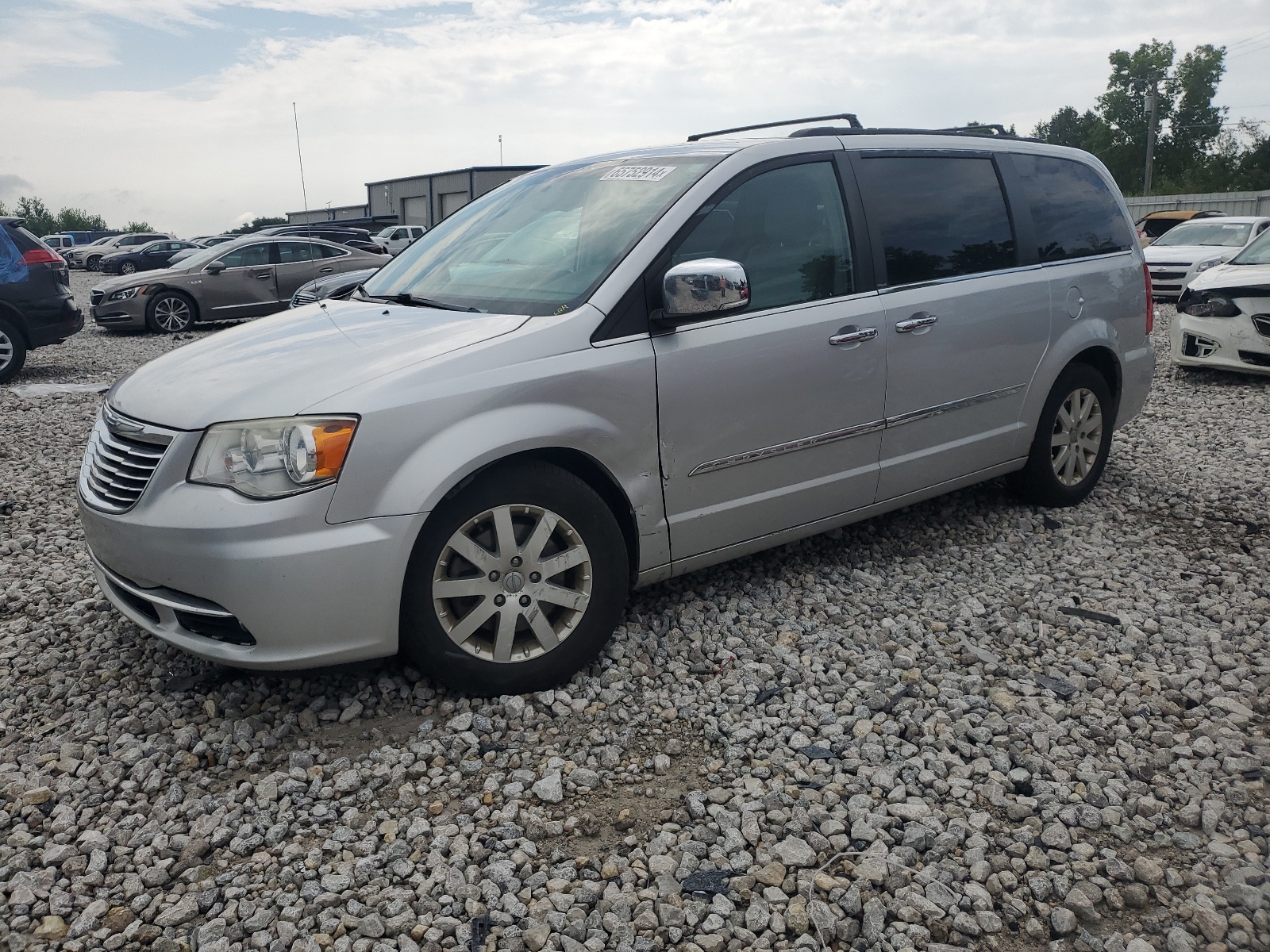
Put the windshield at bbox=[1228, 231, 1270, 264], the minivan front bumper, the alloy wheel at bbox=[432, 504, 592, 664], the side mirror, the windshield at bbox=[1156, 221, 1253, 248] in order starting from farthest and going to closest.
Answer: the windshield at bbox=[1156, 221, 1253, 248], the windshield at bbox=[1228, 231, 1270, 264], the side mirror, the alloy wheel at bbox=[432, 504, 592, 664], the minivan front bumper

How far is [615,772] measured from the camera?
9.76 feet

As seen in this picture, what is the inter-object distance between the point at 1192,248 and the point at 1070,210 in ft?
44.5

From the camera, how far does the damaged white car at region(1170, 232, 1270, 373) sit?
29.5 feet

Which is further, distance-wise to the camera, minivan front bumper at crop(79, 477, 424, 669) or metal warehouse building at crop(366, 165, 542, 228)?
metal warehouse building at crop(366, 165, 542, 228)

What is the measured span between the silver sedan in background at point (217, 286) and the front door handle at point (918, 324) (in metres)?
13.2

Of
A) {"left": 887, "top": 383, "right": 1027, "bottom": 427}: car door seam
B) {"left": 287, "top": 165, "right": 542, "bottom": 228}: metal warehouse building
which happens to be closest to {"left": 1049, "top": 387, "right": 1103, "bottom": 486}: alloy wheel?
{"left": 887, "top": 383, "right": 1027, "bottom": 427}: car door seam

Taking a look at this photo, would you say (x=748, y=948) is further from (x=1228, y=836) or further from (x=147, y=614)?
(x=147, y=614)

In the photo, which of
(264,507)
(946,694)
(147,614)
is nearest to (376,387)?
(264,507)

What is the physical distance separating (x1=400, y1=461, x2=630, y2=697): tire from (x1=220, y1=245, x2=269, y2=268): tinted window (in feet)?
44.8

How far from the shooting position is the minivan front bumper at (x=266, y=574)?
112 inches

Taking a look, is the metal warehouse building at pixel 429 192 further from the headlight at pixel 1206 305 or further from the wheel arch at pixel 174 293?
the headlight at pixel 1206 305

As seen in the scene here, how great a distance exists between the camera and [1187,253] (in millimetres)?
16031

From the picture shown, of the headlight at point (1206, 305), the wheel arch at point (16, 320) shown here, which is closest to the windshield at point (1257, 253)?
the headlight at point (1206, 305)

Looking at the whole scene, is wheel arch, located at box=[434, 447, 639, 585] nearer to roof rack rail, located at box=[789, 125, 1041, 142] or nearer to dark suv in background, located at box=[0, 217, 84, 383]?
roof rack rail, located at box=[789, 125, 1041, 142]
